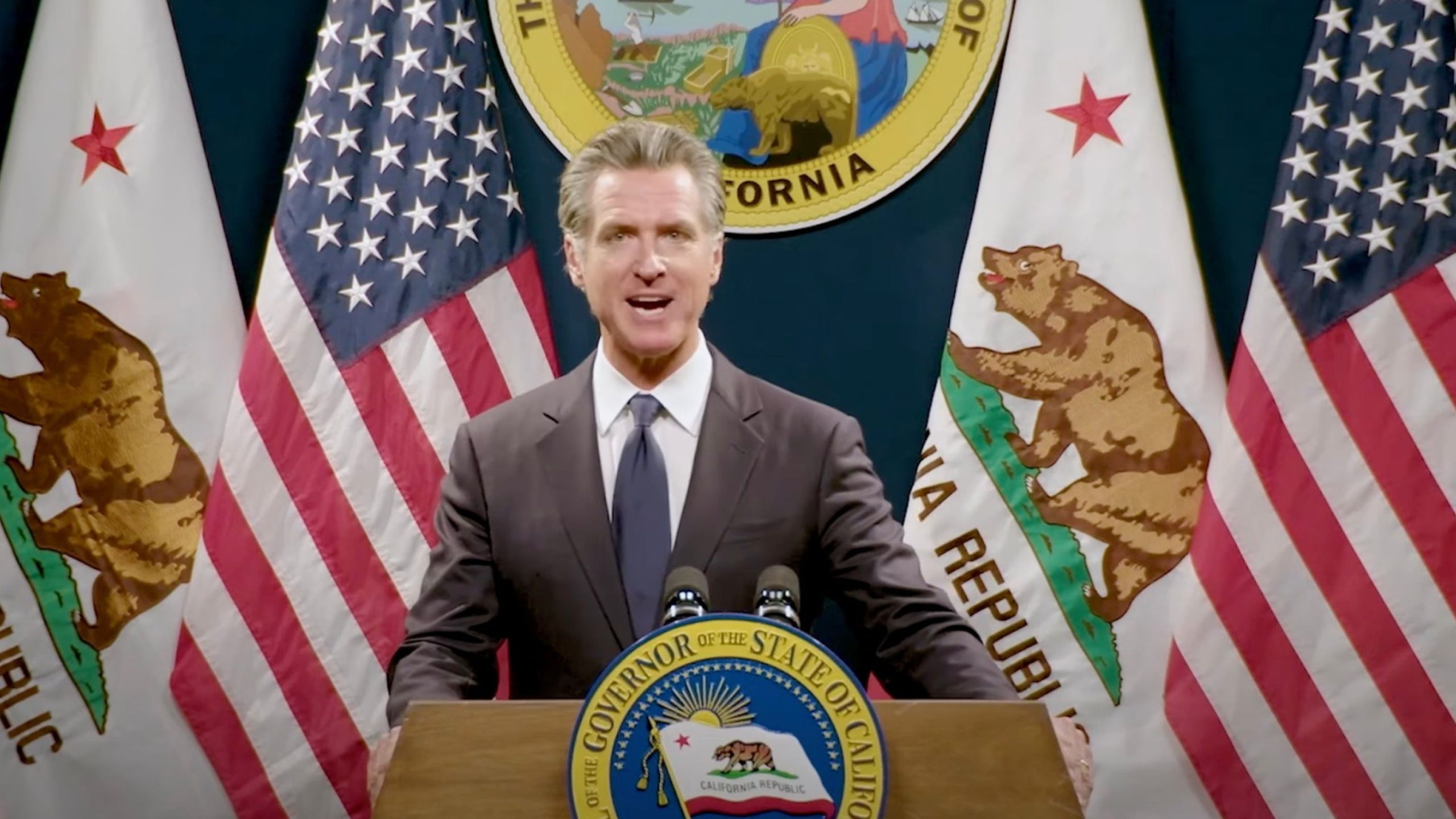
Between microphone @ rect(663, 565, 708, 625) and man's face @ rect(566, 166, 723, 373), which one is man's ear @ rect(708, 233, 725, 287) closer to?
man's face @ rect(566, 166, 723, 373)

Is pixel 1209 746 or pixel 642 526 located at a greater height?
pixel 642 526

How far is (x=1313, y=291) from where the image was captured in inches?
110

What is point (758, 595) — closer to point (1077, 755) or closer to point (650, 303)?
point (1077, 755)

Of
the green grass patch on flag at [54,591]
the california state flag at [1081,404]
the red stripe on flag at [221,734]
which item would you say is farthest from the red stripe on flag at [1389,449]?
the green grass patch on flag at [54,591]

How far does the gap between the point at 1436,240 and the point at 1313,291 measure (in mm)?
230

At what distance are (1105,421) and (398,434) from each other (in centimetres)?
136

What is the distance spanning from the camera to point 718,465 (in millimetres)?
2205

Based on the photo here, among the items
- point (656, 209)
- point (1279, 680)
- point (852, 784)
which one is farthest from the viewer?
point (1279, 680)

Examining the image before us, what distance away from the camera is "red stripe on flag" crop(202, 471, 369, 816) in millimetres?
2875

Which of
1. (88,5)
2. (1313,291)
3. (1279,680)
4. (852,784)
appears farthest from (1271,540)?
(88,5)

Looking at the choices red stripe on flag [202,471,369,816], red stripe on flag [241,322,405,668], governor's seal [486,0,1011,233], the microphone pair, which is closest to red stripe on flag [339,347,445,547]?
red stripe on flag [241,322,405,668]

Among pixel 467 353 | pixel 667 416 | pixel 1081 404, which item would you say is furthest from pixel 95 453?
pixel 1081 404

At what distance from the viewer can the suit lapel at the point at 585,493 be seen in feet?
6.91

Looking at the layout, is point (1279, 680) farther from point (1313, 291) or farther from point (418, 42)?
point (418, 42)
